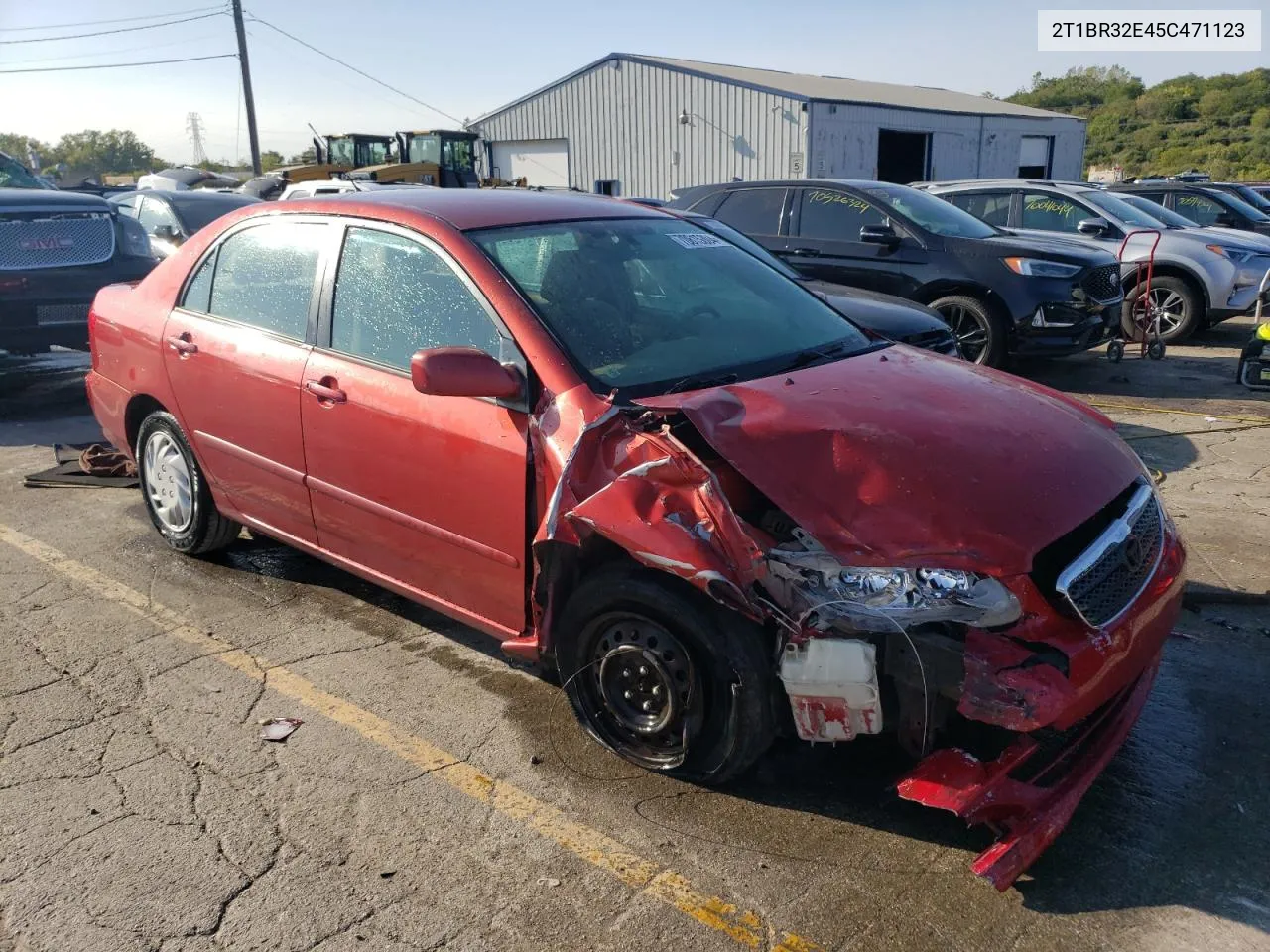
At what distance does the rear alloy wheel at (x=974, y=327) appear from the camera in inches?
345

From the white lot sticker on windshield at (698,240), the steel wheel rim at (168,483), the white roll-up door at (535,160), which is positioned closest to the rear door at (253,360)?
the steel wheel rim at (168,483)

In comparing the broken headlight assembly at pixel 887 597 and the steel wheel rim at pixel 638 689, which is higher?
the broken headlight assembly at pixel 887 597

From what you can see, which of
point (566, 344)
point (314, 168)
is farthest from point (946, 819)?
point (314, 168)

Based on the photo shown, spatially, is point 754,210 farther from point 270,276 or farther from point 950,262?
point 270,276

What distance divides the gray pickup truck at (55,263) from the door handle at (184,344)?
14.8 feet

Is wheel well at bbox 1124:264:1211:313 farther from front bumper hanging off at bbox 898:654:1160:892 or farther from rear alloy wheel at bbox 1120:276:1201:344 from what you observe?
front bumper hanging off at bbox 898:654:1160:892

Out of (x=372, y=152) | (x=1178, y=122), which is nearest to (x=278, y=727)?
(x=372, y=152)

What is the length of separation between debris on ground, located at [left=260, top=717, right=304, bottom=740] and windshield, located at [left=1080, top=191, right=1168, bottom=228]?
414 inches

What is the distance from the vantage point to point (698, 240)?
438cm

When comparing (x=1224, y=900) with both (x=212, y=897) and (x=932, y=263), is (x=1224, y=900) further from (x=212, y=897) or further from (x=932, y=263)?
(x=932, y=263)

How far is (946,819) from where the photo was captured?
3020 millimetres

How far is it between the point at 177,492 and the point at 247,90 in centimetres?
3316

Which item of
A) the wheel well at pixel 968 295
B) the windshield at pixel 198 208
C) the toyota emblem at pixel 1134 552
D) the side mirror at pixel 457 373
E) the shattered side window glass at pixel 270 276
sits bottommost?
the toyota emblem at pixel 1134 552

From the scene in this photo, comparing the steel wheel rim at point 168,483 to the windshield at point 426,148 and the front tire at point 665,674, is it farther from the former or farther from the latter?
the windshield at point 426,148
